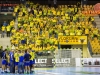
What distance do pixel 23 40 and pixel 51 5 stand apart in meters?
13.5

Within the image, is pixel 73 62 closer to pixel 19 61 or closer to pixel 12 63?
pixel 12 63

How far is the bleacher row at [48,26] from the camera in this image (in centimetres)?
3672

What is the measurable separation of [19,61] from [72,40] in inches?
561

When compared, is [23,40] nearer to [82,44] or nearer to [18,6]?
[82,44]

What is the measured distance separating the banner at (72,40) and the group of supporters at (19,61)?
1276cm

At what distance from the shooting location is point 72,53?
33531mm

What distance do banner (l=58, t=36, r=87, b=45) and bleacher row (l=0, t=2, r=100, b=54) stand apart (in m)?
0.44

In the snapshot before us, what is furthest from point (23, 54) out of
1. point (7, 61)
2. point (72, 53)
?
point (72, 53)

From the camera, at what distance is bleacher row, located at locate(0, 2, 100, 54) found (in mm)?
36719

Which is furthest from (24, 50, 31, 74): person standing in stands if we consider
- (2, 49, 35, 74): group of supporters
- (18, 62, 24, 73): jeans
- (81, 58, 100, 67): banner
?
(81, 58, 100, 67): banner

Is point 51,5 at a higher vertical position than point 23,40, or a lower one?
higher

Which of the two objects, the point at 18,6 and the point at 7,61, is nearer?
the point at 7,61

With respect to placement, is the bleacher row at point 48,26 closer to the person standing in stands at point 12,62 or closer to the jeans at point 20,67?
the person standing in stands at point 12,62

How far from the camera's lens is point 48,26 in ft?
132
